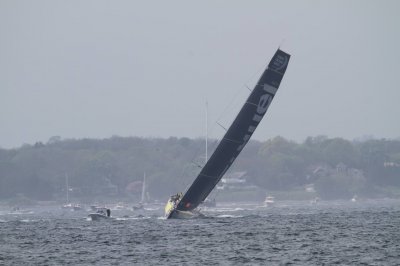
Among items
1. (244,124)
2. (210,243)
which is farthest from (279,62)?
(210,243)

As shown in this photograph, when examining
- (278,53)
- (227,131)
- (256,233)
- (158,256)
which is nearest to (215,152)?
(227,131)

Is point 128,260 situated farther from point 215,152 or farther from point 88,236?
point 215,152

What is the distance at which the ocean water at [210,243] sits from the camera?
184ft

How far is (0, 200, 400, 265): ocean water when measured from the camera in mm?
56000

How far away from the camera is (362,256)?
56.0 metres

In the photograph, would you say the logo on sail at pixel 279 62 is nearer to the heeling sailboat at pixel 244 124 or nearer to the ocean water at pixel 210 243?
the heeling sailboat at pixel 244 124

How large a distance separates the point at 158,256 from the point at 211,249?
3.95m

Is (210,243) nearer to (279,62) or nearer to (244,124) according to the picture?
(244,124)

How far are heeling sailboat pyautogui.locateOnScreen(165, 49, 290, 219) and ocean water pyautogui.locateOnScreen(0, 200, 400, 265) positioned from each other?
10.2 ft

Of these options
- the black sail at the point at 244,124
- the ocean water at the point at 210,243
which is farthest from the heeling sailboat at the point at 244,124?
the ocean water at the point at 210,243

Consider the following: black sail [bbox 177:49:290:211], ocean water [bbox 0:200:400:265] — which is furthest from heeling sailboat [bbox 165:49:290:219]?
ocean water [bbox 0:200:400:265]

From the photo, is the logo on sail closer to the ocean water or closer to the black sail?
the black sail

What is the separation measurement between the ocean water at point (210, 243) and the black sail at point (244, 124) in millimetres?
3375

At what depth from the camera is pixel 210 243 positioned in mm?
65000
